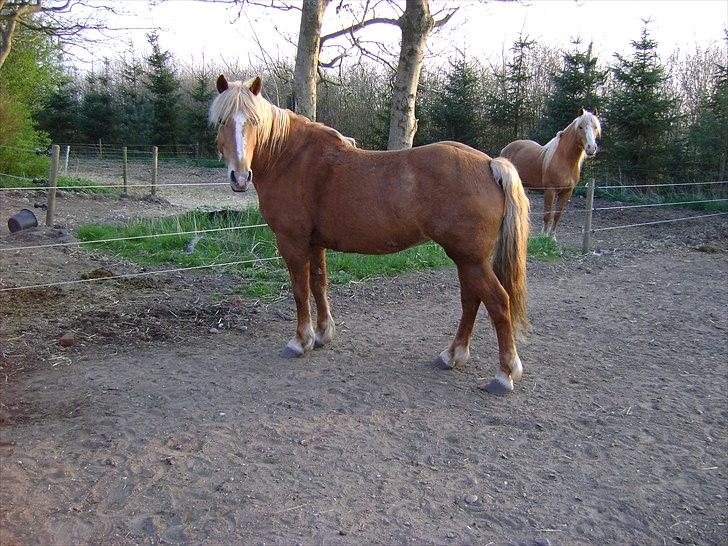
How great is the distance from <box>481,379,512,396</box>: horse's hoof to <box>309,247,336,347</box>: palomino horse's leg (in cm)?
136

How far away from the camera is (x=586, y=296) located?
6246 mm

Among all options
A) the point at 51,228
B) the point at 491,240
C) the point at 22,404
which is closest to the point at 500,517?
the point at 491,240

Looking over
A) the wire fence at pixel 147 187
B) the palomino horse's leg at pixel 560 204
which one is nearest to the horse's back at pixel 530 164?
the palomino horse's leg at pixel 560 204

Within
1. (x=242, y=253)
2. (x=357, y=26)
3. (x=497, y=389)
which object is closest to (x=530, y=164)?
(x=357, y=26)

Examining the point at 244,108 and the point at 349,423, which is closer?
the point at 349,423

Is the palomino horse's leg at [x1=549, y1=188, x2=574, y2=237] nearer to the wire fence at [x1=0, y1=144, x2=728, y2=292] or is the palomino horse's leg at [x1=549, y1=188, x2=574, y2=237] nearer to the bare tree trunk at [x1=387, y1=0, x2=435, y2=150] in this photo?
the wire fence at [x1=0, y1=144, x2=728, y2=292]

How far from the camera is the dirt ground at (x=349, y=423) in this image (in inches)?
95.7

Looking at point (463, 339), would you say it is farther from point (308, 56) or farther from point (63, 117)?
point (63, 117)

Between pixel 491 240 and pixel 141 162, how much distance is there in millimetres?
21733

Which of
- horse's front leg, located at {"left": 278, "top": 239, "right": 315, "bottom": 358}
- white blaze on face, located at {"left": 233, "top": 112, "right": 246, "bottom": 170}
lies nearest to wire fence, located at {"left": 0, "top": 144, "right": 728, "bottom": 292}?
horse's front leg, located at {"left": 278, "top": 239, "right": 315, "bottom": 358}

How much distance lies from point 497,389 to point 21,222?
7.20 meters

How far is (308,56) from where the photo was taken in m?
7.52

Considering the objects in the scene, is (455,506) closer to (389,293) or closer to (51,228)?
(389,293)

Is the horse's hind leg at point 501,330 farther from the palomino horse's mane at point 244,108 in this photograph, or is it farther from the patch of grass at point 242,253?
the patch of grass at point 242,253
